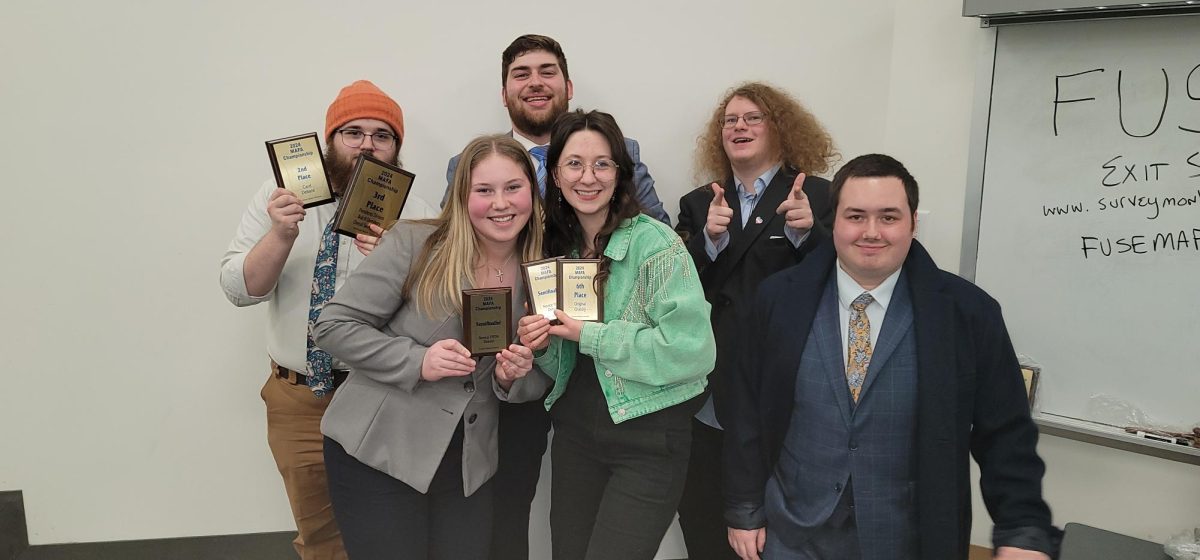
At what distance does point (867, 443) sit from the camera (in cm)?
163

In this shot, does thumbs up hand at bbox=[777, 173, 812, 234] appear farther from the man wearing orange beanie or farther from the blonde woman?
the man wearing orange beanie

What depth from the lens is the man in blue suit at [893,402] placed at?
1594mm

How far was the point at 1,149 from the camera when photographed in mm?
2664

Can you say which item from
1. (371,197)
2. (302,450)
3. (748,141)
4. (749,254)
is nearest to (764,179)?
(748,141)

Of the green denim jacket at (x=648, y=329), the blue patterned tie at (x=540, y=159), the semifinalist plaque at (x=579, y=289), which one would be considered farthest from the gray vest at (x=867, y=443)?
the blue patterned tie at (x=540, y=159)

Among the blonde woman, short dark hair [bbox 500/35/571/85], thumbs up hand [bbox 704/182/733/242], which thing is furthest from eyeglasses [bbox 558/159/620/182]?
short dark hair [bbox 500/35/571/85]

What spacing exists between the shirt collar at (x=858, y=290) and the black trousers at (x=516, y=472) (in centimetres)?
108

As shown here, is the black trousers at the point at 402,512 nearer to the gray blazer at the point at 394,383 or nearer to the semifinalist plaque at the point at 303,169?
the gray blazer at the point at 394,383

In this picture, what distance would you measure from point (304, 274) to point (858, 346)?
5.72 feet

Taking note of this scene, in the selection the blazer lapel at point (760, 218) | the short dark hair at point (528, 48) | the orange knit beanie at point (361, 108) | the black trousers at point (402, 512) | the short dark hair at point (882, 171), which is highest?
the short dark hair at point (528, 48)

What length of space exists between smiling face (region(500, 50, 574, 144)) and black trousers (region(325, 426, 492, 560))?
1.27 m

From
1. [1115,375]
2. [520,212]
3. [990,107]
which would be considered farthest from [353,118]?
[1115,375]

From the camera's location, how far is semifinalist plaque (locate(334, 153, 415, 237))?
2053 mm

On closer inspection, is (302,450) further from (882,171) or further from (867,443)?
(882,171)
